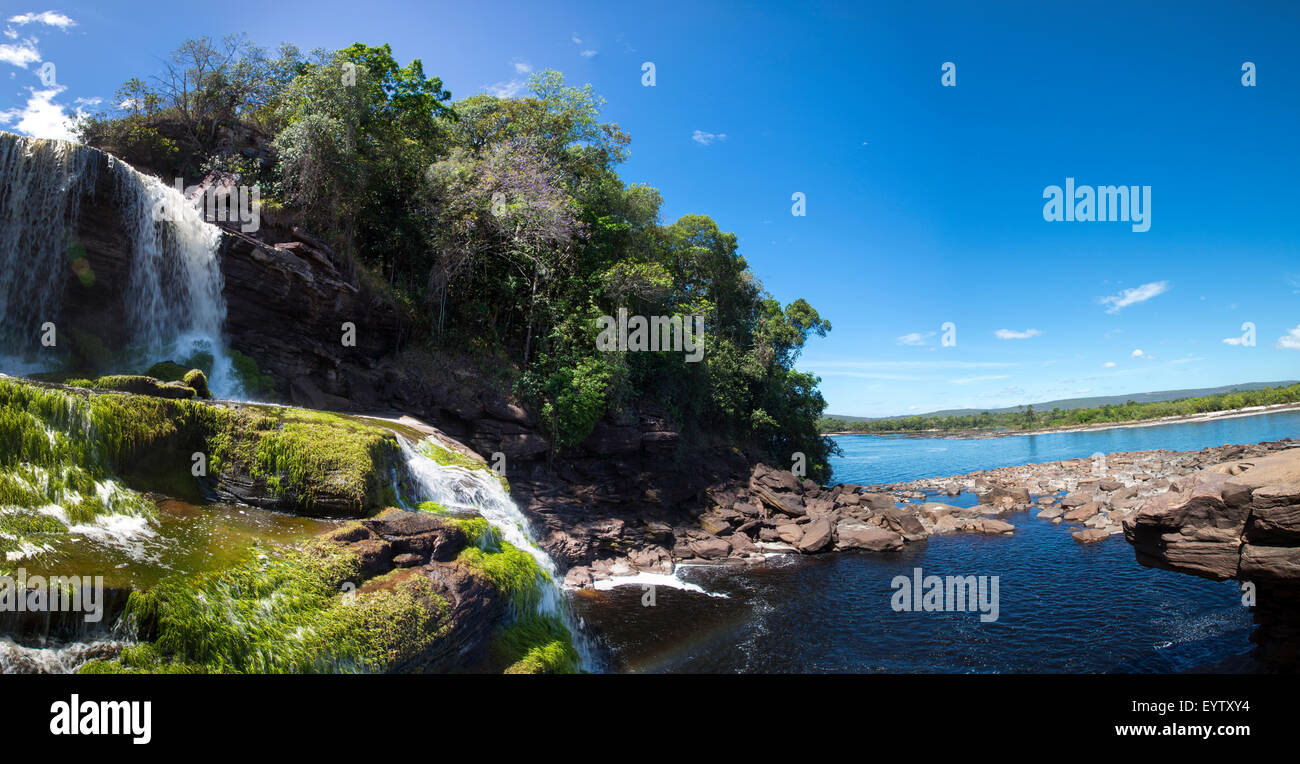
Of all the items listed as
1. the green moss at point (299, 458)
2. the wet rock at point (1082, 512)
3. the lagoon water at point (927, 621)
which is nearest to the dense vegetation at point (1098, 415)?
the wet rock at point (1082, 512)

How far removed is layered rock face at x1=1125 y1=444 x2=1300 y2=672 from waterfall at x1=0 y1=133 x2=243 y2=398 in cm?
2085

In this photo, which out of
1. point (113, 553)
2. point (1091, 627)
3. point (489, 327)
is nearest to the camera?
point (113, 553)

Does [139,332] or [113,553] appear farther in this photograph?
[139,332]

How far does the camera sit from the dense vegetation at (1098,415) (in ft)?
316

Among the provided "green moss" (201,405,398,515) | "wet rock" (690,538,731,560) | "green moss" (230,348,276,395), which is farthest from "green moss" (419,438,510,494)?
"wet rock" (690,538,731,560)

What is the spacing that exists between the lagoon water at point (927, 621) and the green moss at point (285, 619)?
24.6 ft

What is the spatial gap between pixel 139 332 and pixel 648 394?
18.2 meters

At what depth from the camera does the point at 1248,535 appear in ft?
29.1

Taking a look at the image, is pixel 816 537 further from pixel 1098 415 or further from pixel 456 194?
pixel 1098 415

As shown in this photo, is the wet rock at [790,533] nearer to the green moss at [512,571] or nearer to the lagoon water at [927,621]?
the lagoon water at [927,621]

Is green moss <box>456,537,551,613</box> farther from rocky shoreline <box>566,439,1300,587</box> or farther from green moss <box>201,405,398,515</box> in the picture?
rocky shoreline <box>566,439,1300,587</box>

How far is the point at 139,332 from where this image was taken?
12.7m
